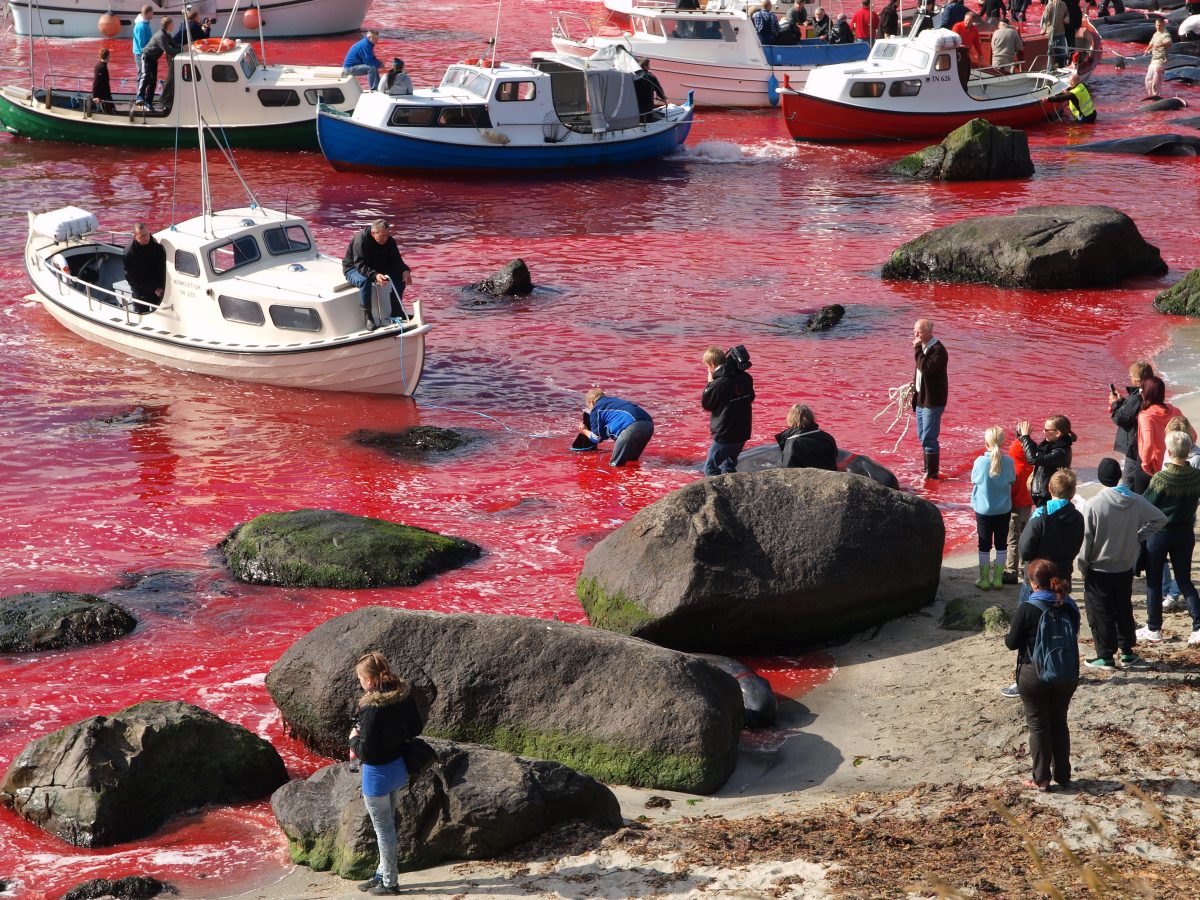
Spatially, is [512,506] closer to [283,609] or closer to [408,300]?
[283,609]

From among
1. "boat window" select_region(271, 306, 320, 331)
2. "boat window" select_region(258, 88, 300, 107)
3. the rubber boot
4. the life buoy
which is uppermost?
the life buoy

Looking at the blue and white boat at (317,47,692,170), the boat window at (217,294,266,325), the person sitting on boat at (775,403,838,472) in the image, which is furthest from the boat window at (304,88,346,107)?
the person sitting on boat at (775,403,838,472)

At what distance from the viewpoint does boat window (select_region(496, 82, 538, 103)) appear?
104 feet

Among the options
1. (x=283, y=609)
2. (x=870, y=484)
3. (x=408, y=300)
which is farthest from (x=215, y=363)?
(x=870, y=484)

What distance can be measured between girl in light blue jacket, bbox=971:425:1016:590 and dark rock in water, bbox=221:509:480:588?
493 cm

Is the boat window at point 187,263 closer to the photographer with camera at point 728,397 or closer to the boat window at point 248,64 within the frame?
the photographer with camera at point 728,397

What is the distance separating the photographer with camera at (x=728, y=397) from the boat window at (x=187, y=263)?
27.1 feet

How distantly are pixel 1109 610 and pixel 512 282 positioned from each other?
15.4 metres

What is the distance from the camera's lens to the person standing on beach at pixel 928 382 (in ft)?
49.1

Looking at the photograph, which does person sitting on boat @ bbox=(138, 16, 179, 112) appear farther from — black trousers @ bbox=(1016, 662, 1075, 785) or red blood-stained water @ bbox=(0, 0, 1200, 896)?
black trousers @ bbox=(1016, 662, 1075, 785)

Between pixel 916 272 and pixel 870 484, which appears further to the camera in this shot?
pixel 916 272

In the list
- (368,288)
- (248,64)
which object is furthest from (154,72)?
(368,288)

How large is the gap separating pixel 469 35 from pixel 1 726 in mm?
41218

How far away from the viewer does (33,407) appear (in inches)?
767
